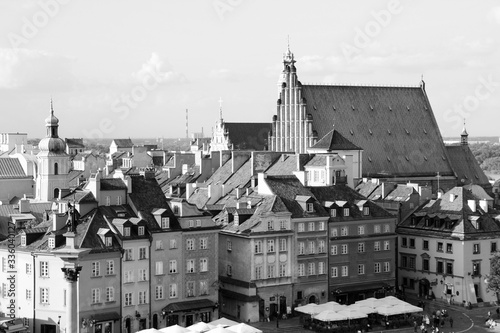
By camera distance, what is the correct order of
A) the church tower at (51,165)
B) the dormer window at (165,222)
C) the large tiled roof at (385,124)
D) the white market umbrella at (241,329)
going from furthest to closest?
the large tiled roof at (385,124)
the church tower at (51,165)
the dormer window at (165,222)
the white market umbrella at (241,329)

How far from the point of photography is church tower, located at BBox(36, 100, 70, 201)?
366 feet

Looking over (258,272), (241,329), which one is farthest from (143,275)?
(258,272)

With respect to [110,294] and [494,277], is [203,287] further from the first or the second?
[494,277]

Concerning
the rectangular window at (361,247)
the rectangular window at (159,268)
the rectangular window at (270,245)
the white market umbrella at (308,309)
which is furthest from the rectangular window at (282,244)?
the rectangular window at (159,268)

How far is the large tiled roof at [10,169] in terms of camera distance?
125787mm

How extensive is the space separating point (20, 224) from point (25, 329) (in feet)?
37.7

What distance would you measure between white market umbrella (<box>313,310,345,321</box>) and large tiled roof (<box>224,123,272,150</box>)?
102m

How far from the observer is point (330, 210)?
312 ft

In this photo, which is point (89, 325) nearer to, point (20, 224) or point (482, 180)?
point (20, 224)

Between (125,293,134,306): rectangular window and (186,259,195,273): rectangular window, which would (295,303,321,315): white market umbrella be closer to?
(186,259,195,273): rectangular window

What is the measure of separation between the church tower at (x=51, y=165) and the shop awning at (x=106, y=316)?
34400mm

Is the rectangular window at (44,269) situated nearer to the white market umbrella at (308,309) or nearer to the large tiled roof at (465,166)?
the white market umbrella at (308,309)

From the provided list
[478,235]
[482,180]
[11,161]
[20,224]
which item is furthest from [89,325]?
[482,180]

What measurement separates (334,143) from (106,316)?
48.5m
